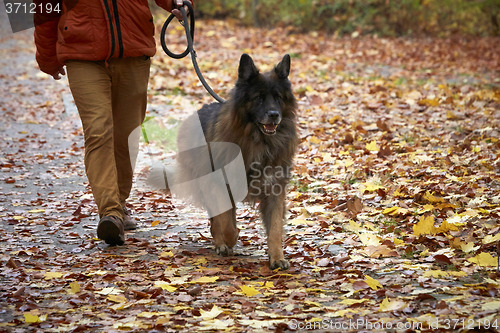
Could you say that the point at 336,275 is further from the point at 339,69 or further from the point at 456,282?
the point at 339,69

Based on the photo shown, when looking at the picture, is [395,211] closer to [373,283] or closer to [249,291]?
[373,283]

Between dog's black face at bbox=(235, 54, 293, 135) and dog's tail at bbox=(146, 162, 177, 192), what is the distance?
1414 millimetres

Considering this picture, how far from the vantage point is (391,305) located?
11.7 feet

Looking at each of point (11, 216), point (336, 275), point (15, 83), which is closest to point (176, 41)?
point (15, 83)

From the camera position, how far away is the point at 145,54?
5422mm

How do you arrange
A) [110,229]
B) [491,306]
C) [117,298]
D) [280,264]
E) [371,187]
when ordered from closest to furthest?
1. [491,306]
2. [117,298]
3. [280,264]
4. [110,229]
5. [371,187]

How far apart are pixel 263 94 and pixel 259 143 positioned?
1.36ft

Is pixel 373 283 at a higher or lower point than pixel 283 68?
lower

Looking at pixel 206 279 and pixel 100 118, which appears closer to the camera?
pixel 206 279

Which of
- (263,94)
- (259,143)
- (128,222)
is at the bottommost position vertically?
(128,222)

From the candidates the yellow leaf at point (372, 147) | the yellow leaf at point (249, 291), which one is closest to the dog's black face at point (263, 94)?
the yellow leaf at point (249, 291)

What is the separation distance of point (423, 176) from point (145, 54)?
345 centimetres

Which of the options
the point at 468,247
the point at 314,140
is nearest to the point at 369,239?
the point at 468,247

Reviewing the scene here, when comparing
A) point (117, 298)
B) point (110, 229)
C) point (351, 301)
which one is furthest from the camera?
point (110, 229)
